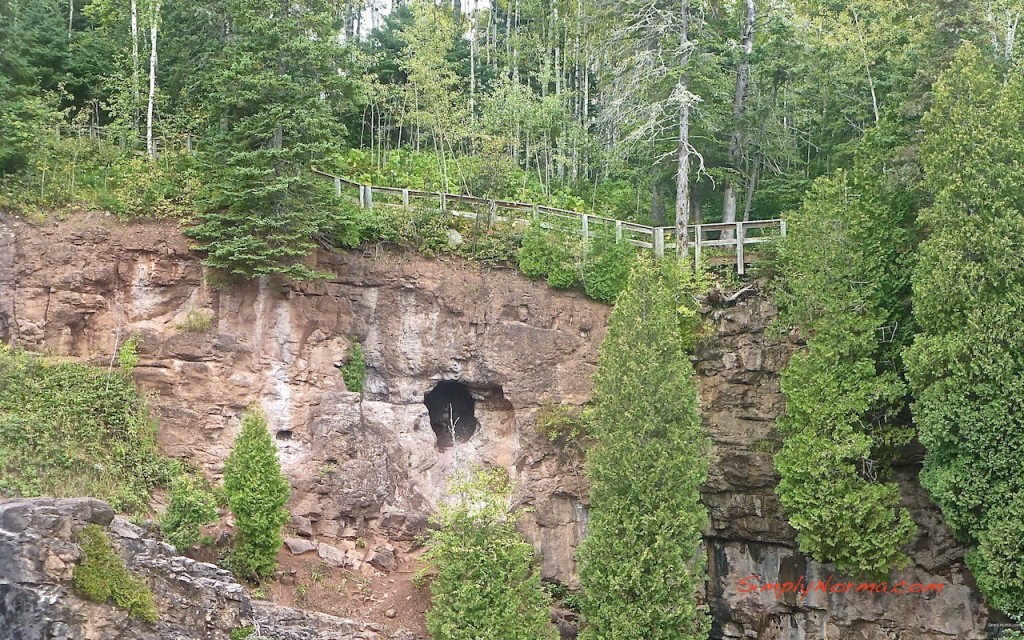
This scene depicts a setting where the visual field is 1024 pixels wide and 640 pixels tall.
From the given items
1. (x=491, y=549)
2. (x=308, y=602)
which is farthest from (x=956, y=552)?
(x=308, y=602)

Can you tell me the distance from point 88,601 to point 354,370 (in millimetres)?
8344

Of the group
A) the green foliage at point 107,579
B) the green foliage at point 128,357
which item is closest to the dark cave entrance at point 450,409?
the green foliage at point 128,357

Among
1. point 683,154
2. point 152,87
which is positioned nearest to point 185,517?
point 152,87

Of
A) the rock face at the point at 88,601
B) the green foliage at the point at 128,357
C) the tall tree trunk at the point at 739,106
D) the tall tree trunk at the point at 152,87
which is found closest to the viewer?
the rock face at the point at 88,601

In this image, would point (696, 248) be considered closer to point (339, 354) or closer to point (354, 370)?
point (354, 370)

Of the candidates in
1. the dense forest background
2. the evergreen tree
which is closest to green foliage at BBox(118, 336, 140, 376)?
the evergreen tree

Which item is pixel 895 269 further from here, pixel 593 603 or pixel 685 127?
pixel 593 603

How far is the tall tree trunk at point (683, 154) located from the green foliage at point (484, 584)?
910 centimetres

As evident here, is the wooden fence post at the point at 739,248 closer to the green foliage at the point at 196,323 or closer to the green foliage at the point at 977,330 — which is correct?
the green foliage at the point at 977,330

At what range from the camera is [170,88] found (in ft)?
86.4

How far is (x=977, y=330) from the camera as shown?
1650 centimetres

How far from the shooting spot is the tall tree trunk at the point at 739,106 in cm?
2584

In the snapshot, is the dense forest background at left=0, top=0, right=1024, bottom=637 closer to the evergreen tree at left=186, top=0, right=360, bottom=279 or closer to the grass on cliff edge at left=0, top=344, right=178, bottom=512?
the evergreen tree at left=186, top=0, right=360, bottom=279

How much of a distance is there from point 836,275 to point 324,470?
12.1 metres
